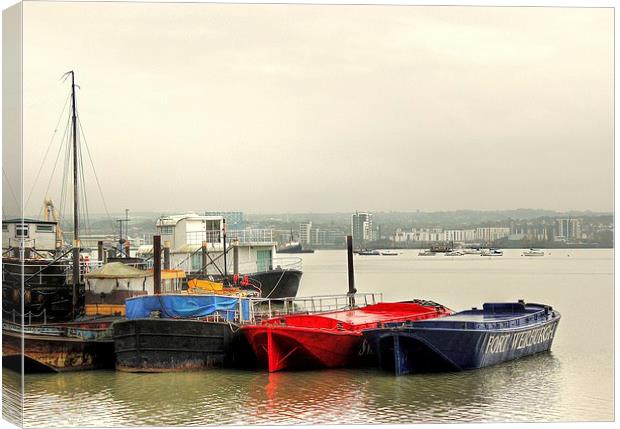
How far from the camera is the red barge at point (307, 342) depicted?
21391mm

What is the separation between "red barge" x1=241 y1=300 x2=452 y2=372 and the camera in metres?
21.4

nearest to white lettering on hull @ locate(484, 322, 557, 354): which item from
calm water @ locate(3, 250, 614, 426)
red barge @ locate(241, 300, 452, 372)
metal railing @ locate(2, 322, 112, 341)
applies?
calm water @ locate(3, 250, 614, 426)

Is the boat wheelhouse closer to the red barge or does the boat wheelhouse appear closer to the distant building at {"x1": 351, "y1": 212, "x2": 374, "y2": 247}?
the distant building at {"x1": 351, "y1": 212, "x2": 374, "y2": 247}

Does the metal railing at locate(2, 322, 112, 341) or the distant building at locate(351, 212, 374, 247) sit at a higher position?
the distant building at locate(351, 212, 374, 247)

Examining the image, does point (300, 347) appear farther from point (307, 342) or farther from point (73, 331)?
point (73, 331)

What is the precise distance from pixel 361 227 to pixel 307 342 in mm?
19130

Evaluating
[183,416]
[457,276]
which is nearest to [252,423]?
[183,416]

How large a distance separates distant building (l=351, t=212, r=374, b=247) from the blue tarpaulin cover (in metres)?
14.3

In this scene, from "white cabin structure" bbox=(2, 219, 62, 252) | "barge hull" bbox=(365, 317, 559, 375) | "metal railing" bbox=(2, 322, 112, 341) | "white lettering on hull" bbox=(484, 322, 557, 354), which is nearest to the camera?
"barge hull" bbox=(365, 317, 559, 375)

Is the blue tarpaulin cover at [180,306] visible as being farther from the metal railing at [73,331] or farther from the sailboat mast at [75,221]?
the sailboat mast at [75,221]

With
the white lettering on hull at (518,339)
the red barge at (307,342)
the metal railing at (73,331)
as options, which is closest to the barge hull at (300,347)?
the red barge at (307,342)

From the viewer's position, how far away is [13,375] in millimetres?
15641

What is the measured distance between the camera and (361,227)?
40.4 meters

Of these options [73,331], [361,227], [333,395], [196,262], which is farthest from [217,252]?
[333,395]
